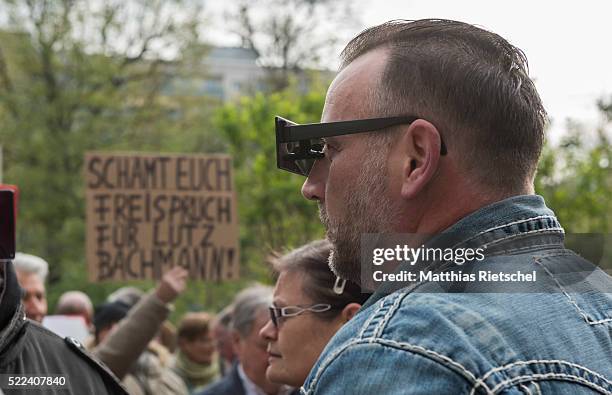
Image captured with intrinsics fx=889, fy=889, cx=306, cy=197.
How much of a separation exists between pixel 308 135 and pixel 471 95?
14.8 inches

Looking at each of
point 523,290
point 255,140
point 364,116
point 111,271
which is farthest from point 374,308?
point 255,140

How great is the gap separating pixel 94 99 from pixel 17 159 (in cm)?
212

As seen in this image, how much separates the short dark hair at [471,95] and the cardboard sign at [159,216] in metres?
4.41

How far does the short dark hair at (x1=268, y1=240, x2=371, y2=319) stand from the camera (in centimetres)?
316

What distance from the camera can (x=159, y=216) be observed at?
20.2 ft

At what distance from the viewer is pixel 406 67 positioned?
174cm

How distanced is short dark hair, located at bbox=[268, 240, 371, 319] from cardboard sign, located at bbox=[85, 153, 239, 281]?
279 centimetres

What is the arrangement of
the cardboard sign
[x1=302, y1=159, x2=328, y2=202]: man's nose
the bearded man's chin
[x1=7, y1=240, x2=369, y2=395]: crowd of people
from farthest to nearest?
the cardboard sign < [x1=7, y1=240, x2=369, y2=395]: crowd of people < [x1=302, y1=159, x2=328, y2=202]: man's nose < the bearded man's chin

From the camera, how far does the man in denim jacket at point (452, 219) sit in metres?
1.33

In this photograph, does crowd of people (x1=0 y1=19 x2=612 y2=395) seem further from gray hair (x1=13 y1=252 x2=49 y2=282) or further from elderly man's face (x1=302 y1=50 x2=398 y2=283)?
gray hair (x1=13 y1=252 x2=49 y2=282)

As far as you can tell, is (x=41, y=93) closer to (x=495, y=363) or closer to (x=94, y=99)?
(x=94, y=99)

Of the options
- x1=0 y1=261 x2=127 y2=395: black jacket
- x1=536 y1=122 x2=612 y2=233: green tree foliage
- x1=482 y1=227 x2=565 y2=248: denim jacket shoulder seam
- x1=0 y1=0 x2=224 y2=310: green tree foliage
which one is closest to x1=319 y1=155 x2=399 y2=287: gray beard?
x1=482 y1=227 x2=565 y2=248: denim jacket shoulder seam

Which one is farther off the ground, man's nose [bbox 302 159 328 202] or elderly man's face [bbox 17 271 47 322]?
man's nose [bbox 302 159 328 202]

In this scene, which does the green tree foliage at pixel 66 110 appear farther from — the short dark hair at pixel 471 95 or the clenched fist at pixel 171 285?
the short dark hair at pixel 471 95
